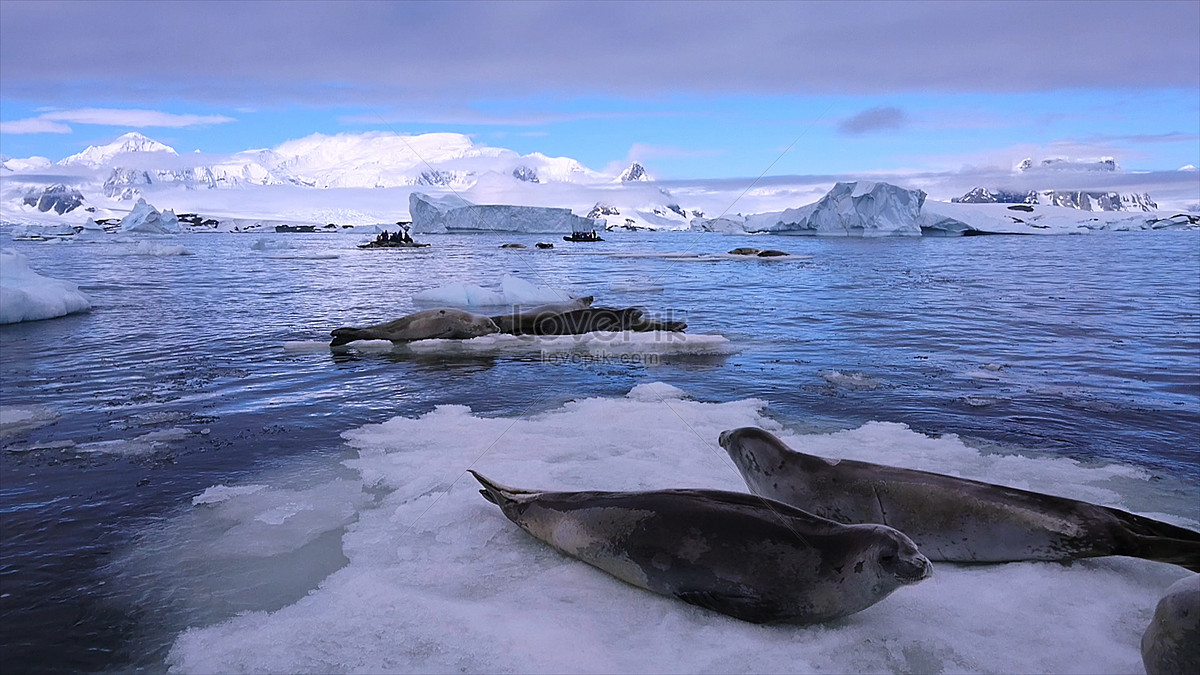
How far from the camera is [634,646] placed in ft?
8.29

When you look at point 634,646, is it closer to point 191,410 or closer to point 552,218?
point 191,410

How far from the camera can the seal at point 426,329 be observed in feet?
29.8

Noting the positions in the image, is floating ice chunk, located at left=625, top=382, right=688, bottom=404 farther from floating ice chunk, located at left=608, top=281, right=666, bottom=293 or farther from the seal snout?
floating ice chunk, located at left=608, top=281, right=666, bottom=293

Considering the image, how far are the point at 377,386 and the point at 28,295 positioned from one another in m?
7.55

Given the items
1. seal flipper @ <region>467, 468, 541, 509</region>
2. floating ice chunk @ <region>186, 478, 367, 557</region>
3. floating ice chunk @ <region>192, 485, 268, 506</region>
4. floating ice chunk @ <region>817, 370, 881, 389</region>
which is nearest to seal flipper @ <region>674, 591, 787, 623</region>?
seal flipper @ <region>467, 468, 541, 509</region>

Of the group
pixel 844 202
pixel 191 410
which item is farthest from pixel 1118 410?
pixel 844 202

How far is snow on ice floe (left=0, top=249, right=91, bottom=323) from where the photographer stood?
10641 mm

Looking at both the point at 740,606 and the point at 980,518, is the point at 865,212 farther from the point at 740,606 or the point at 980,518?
the point at 740,606

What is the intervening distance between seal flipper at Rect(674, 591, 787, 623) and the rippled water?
76.5 inches

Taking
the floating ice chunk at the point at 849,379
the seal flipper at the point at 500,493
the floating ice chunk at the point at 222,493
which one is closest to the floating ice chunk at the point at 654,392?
the floating ice chunk at the point at 849,379

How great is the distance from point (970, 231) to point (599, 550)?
215 ft

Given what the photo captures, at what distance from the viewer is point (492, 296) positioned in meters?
13.5

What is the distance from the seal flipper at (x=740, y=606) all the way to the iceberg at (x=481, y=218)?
61.2 meters

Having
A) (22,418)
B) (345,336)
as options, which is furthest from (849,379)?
(22,418)
